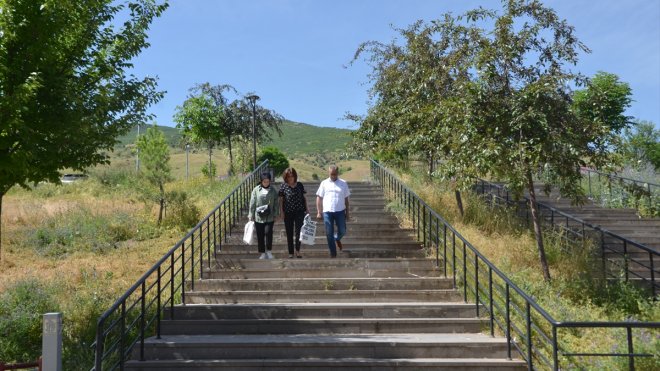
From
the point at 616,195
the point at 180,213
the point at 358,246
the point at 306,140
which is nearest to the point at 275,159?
the point at 180,213

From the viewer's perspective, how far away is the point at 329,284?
922cm

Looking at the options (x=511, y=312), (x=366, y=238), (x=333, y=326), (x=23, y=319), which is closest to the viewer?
(x=333, y=326)

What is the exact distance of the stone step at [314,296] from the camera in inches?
346

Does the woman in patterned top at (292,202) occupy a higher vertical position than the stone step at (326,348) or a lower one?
higher

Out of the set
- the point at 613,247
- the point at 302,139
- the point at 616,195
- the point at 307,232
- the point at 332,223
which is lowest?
the point at 613,247

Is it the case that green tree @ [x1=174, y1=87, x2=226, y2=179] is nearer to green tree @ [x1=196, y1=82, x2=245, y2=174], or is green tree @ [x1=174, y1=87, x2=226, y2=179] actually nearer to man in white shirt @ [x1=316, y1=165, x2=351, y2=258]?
green tree @ [x1=196, y1=82, x2=245, y2=174]

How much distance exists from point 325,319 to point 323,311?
0.25 metres

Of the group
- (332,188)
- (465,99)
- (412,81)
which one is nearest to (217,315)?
(332,188)

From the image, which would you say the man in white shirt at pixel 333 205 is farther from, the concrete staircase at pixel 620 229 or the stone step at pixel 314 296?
the concrete staircase at pixel 620 229

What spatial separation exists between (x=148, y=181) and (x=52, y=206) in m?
5.34

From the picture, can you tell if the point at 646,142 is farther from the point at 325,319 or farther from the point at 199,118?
the point at 325,319

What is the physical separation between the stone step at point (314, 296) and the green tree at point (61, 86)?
297cm

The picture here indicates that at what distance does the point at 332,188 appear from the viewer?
34.5 ft

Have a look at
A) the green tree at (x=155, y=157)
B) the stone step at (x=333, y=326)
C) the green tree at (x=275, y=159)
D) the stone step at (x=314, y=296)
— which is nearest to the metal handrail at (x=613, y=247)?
the stone step at (x=314, y=296)
